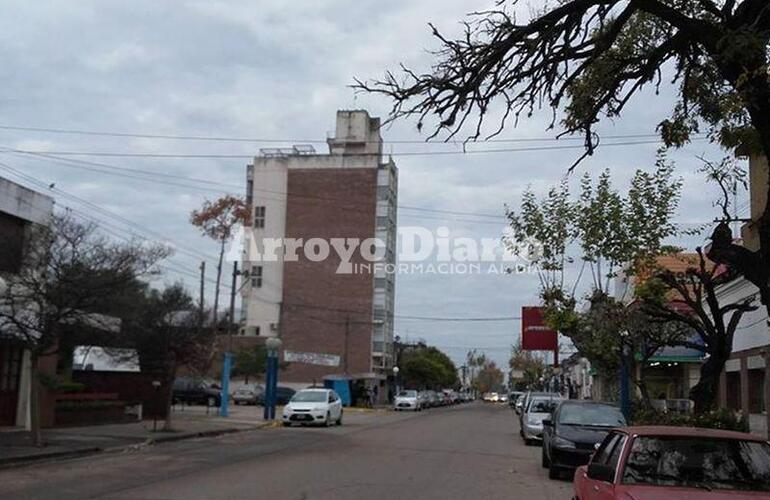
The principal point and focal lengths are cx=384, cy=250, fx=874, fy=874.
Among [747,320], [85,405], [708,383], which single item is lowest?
[85,405]

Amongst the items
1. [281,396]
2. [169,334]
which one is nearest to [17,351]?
[169,334]

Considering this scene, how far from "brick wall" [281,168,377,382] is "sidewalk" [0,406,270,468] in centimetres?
4716

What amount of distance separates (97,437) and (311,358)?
179 feet

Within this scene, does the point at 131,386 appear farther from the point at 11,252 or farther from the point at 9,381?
the point at 11,252

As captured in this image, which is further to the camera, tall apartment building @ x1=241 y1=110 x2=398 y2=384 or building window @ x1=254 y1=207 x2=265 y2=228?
building window @ x1=254 y1=207 x2=265 y2=228

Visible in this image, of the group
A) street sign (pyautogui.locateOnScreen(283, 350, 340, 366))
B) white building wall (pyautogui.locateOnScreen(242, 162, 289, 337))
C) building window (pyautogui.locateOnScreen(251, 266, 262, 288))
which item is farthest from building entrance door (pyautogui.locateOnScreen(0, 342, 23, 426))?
building window (pyautogui.locateOnScreen(251, 266, 262, 288))

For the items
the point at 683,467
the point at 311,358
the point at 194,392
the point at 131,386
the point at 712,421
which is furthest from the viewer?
the point at 311,358

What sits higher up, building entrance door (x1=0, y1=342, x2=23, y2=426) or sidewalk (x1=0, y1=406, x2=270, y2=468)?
building entrance door (x1=0, y1=342, x2=23, y2=426)

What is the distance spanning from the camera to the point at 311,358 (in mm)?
78688

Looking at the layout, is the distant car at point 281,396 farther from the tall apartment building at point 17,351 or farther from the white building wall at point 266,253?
the tall apartment building at point 17,351

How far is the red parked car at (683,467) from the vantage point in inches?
285

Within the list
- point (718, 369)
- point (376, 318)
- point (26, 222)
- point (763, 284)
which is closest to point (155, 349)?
point (26, 222)

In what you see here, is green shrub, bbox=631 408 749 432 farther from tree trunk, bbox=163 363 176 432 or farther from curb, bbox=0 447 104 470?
tree trunk, bbox=163 363 176 432

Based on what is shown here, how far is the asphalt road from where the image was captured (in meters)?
13.8
